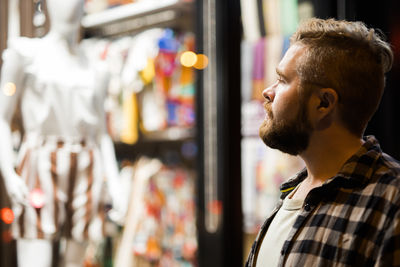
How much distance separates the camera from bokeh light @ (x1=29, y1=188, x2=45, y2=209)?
7.05 ft

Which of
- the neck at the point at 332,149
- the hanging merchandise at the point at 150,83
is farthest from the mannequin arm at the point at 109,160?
the neck at the point at 332,149

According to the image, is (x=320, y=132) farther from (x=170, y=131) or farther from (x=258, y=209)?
(x=258, y=209)

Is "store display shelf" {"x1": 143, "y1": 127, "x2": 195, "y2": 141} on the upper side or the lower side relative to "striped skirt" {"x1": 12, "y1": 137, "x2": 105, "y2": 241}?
upper

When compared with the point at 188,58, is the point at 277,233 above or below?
below

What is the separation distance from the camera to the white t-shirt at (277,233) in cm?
142

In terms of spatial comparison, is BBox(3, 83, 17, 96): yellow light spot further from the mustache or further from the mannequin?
the mustache

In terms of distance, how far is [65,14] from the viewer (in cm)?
222

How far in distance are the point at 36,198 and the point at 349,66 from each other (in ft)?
4.32

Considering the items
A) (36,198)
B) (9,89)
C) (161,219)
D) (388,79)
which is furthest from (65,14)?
(388,79)

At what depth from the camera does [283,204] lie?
5.01ft

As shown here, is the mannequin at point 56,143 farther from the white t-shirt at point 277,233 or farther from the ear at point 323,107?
the ear at point 323,107

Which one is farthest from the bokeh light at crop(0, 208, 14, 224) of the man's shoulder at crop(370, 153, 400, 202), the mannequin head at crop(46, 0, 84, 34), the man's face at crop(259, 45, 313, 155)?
the man's shoulder at crop(370, 153, 400, 202)

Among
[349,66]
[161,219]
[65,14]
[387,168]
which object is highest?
[65,14]

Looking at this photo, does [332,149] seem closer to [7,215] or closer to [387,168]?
[387,168]
